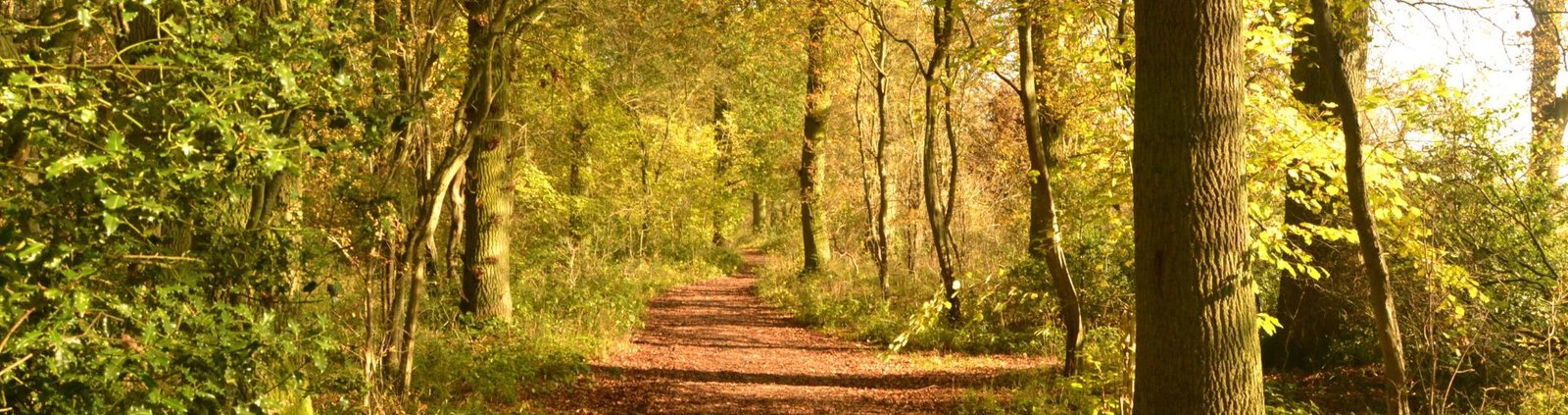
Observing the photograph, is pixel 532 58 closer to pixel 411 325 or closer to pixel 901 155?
pixel 411 325

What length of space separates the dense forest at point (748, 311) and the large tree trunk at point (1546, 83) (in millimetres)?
67

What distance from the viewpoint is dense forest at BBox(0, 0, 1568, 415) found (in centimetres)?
336

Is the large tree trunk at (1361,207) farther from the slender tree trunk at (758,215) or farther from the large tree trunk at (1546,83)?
the slender tree trunk at (758,215)

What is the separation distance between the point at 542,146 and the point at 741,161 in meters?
8.09

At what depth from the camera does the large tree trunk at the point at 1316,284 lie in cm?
814

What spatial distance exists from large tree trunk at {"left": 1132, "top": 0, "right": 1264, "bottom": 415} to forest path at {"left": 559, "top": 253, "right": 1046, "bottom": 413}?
382 cm

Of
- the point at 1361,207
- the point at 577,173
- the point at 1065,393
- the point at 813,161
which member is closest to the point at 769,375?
the point at 1065,393

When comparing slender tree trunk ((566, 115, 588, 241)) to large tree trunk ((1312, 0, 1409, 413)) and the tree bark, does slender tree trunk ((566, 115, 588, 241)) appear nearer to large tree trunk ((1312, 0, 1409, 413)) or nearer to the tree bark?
the tree bark

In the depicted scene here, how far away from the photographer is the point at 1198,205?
4125 millimetres

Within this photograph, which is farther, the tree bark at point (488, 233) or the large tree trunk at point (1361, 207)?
the tree bark at point (488, 233)

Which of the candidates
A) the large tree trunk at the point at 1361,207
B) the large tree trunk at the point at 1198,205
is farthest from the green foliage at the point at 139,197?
the large tree trunk at the point at 1361,207

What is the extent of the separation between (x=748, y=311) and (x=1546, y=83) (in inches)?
520

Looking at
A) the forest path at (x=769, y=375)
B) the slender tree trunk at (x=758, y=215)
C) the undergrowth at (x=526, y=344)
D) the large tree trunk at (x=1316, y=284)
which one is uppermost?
the slender tree trunk at (x=758, y=215)

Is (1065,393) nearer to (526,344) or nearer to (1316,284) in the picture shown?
(1316,284)
